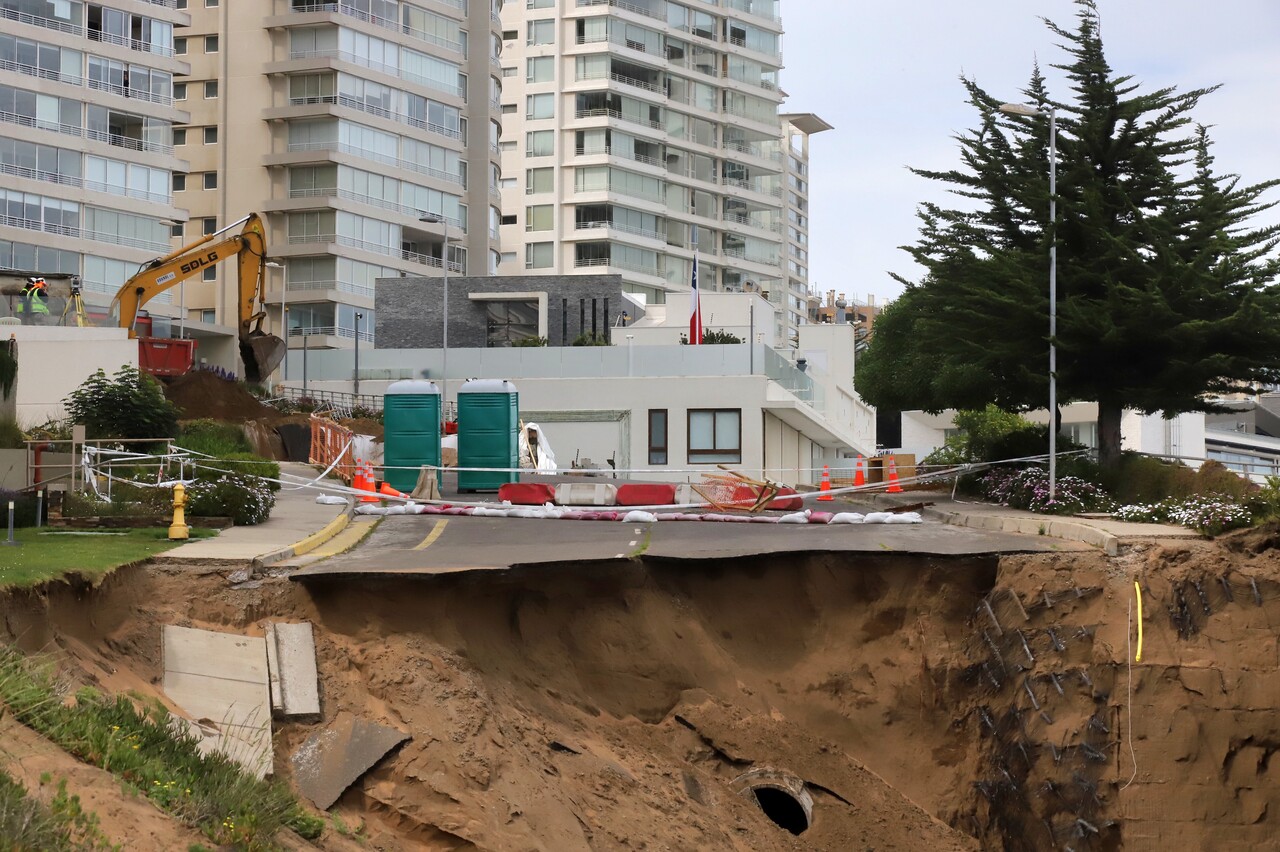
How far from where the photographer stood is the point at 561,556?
18.1 metres

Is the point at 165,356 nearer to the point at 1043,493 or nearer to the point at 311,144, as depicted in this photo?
the point at 1043,493

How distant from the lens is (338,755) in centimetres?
1377

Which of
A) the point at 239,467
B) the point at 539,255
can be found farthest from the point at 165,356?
the point at 539,255

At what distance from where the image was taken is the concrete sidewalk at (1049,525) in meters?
20.2

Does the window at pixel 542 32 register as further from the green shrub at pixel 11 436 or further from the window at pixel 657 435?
the green shrub at pixel 11 436

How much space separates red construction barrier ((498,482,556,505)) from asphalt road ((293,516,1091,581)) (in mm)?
2663

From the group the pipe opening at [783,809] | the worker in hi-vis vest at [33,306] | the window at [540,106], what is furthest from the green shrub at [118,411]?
the window at [540,106]

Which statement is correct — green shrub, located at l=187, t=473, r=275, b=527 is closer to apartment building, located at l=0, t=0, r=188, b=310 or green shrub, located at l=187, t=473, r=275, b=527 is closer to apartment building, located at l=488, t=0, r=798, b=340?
apartment building, located at l=0, t=0, r=188, b=310

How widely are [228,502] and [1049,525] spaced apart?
11.5 m

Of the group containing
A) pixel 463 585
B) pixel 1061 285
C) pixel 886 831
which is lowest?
pixel 886 831

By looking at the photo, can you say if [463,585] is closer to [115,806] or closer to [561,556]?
[561,556]

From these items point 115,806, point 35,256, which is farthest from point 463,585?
point 35,256

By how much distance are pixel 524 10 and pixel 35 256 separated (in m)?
46.9

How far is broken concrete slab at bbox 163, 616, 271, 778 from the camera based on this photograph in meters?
13.1
